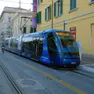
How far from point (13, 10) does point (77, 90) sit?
107047 millimetres

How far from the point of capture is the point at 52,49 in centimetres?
2005

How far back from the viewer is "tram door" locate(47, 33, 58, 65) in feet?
64.0

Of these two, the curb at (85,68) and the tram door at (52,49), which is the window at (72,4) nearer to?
the tram door at (52,49)

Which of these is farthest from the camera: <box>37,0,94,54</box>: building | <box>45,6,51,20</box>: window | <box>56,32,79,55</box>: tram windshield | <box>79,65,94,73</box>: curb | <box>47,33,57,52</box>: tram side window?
<box>45,6,51,20</box>: window

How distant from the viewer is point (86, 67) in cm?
1859

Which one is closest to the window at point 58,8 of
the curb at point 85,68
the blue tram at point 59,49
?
the blue tram at point 59,49

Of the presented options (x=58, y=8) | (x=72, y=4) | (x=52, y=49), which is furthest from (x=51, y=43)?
(x=58, y=8)

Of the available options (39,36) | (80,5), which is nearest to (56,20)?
(80,5)

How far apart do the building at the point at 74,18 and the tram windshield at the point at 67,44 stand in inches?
223

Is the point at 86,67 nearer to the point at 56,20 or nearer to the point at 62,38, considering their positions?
the point at 62,38

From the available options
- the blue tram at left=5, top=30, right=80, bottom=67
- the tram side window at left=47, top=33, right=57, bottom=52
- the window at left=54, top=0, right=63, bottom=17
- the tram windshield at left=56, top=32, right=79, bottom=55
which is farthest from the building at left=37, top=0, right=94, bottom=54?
the tram side window at left=47, top=33, right=57, bottom=52

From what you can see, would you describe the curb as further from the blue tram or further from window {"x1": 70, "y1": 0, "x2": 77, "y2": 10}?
window {"x1": 70, "y1": 0, "x2": 77, "y2": 10}

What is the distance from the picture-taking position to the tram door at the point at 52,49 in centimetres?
1952

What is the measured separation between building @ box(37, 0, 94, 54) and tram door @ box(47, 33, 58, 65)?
5.97 m
